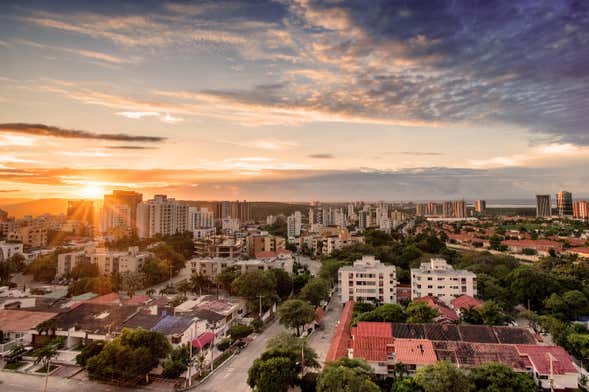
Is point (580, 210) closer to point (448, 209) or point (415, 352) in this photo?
point (448, 209)

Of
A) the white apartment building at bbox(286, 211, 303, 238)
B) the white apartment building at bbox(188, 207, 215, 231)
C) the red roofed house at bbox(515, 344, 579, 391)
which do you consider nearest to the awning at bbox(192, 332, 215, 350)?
the red roofed house at bbox(515, 344, 579, 391)

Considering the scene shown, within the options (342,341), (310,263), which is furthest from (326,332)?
(310,263)

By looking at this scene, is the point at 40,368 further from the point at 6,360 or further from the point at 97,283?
the point at 97,283

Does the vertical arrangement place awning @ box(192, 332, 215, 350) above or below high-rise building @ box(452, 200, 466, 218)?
below

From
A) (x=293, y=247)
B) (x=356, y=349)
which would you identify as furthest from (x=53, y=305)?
(x=293, y=247)

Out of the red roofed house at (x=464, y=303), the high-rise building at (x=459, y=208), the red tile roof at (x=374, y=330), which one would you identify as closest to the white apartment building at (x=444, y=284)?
the red roofed house at (x=464, y=303)

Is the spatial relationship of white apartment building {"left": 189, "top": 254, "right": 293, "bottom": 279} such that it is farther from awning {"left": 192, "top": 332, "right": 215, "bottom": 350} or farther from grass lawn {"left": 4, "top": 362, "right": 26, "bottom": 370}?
grass lawn {"left": 4, "top": 362, "right": 26, "bottom": 370}
